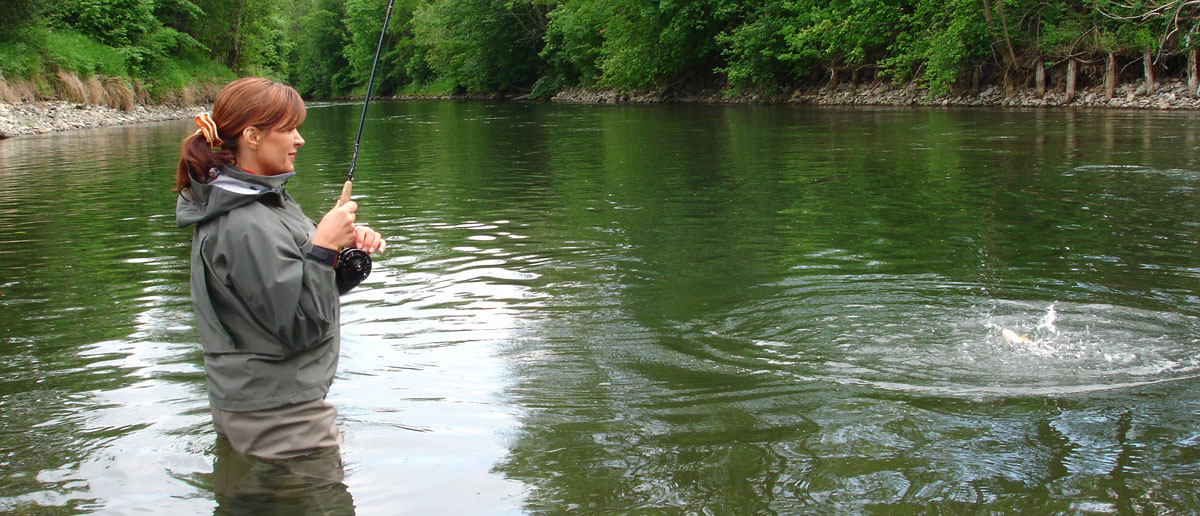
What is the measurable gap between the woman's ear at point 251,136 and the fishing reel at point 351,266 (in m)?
0.42

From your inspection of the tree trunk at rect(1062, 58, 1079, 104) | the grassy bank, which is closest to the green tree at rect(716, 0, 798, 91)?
the tree trunk at rect(1062, 58, 1079, 104)

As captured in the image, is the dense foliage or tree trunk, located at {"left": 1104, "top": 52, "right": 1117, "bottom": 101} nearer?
tree trunk, located at {"left": 1104, "top": 52, "right": 1117, "bottom": 101}

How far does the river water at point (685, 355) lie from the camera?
12.5ft

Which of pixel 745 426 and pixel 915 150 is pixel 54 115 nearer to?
pixel 915 150

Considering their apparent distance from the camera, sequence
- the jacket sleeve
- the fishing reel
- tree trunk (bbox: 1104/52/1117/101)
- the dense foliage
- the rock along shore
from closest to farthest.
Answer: the jacket sleeve < the fishing reel < the rock along shore < tree trunk (bbox: 1104/52/1117/101) < the dense foliage

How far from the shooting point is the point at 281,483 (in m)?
3.04

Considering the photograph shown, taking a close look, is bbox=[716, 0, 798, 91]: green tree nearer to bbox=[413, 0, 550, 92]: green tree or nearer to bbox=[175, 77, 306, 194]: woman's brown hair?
bbox=[413, 0, 550, 92]: green tree

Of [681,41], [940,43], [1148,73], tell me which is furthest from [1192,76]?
[681,41]

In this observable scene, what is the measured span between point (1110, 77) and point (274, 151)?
31.6 m

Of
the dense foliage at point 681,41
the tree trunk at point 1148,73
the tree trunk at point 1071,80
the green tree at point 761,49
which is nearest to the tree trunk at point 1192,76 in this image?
the dense foliage at point 681,41

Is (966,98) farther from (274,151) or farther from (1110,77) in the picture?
(274,151)

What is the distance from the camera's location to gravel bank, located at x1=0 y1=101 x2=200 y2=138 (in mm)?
28578

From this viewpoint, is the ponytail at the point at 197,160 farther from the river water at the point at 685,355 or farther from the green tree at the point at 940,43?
the green tree at the point at 940,43

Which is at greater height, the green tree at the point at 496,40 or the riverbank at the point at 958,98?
the green tree at the point at 496,40
